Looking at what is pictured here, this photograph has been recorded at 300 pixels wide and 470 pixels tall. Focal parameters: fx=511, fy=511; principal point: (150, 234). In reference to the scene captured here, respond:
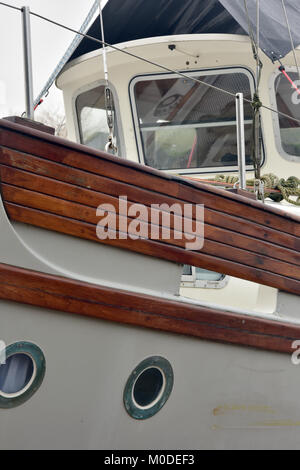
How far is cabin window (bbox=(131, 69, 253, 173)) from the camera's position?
3.91 meters

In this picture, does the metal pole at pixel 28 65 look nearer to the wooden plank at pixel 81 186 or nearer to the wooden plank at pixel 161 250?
the wooden plank at pixel 81 186

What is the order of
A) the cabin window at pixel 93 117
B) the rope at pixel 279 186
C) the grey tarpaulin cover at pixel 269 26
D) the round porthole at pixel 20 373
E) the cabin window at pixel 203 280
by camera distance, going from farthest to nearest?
the cabin window at pixel 93 117 → the grey tarpaulin cover at pixel 269 26 → the rope at pixel 279 186 → the cabin window at pixel 203 280 → the round porthole at pixel 20 373

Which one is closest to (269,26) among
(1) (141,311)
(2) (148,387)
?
(1) (141,311)

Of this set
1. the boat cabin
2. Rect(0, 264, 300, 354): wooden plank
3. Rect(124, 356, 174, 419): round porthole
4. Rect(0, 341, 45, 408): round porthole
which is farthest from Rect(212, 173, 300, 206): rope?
Rect(0, 341, 45, 408): round porthole

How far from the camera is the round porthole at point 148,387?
1.97 m

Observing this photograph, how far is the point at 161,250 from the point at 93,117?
266 cm

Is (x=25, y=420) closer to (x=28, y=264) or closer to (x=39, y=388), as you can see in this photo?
(x=39, y=388)

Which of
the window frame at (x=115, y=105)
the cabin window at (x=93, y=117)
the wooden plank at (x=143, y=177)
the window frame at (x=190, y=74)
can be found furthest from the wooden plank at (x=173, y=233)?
the cabin window at (x=93, y=117)

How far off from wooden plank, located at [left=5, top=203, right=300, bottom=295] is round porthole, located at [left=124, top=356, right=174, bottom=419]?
41 centimetres

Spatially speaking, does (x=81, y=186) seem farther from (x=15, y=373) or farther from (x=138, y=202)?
(x=15, y=373)

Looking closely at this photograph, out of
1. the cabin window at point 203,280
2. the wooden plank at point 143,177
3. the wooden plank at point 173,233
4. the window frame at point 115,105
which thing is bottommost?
the wooden plank at point 173,233

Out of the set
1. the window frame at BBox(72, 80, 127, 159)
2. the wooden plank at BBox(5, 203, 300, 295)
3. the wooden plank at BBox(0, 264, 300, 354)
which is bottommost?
the wooden plank at BBox(0, 264, 300, 354)

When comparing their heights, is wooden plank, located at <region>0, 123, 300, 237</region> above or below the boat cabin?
below

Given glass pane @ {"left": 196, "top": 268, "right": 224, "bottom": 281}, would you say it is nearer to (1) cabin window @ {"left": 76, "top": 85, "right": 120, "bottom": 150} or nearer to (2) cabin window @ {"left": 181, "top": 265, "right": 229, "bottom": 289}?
(2) cabin window @ {"left": 181, "top": 265, "right": 229, "bottom": 289}
